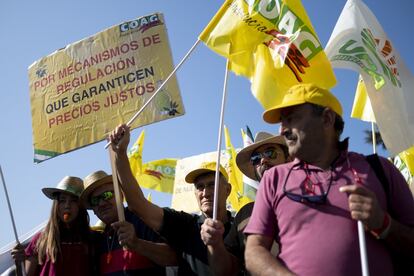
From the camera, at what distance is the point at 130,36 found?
161 inches

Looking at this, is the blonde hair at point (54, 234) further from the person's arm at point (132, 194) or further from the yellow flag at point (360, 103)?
the yellow flag at point (360, 103)

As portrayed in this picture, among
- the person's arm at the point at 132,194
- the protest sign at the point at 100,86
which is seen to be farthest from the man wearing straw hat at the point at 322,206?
the protest sign at the point at 100,86

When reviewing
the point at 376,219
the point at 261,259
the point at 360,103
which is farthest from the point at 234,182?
the point at 376,219

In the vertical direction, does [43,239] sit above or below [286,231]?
below

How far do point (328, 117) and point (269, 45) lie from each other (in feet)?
4.38

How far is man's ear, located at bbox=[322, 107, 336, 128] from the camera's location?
2.21 metres

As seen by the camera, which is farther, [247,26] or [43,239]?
[43,239]

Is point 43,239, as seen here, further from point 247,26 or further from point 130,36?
point 247,26

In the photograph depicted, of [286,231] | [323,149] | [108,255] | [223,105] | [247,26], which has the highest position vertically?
[247,26]

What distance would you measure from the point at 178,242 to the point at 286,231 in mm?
1250

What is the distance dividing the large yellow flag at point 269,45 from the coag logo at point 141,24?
87 cm

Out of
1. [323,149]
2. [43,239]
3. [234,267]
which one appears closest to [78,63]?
[43,239]

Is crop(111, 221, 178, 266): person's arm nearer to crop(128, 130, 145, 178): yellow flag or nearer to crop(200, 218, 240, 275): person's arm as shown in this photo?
crop(200, 218, 240, 275): person's arm

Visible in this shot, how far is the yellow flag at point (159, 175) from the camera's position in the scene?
10883mm
